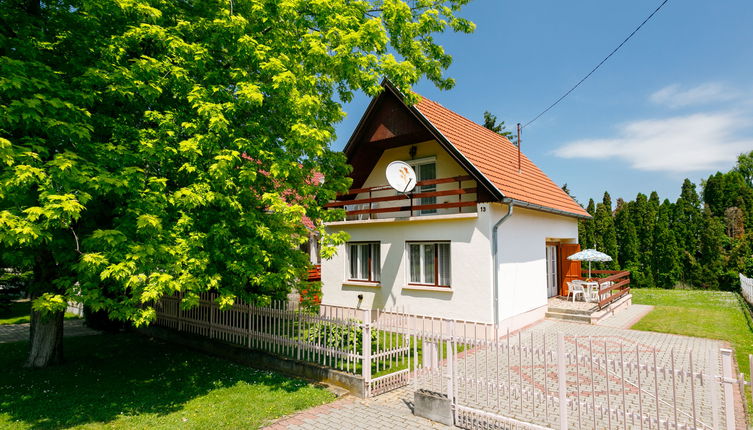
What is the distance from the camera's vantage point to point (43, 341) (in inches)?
342

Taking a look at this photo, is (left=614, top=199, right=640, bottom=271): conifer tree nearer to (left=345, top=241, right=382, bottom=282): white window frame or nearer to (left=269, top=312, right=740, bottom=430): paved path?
(left=269, top=312, right=740, bottom=430): paved path

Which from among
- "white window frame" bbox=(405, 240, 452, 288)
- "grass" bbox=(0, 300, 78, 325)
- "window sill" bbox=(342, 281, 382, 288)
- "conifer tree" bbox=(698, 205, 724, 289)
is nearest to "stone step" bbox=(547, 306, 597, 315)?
"white window frame" bbox=(405, 240, 452, 288)

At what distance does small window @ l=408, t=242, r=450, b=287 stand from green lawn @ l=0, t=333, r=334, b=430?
5.73 m

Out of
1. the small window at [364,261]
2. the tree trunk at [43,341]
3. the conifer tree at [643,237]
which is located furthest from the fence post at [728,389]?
the conifer tree at [643,237]

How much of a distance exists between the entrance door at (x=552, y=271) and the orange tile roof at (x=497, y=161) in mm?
2126

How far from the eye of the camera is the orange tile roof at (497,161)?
11.8m

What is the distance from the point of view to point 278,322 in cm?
848

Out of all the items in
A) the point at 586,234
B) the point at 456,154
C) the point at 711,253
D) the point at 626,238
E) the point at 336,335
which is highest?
the point at 456,154

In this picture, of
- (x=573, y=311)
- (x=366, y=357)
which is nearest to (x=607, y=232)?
(x=573, y=311)

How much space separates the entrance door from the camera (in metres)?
16.7

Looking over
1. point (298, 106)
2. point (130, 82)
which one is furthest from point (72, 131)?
point (298, 106)

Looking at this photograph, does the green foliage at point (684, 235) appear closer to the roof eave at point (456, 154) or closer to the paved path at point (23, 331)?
the roof eave at point (456, 154)

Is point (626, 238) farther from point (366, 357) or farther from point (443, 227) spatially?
point (366, 357)

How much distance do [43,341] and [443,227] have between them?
35.5 ft
